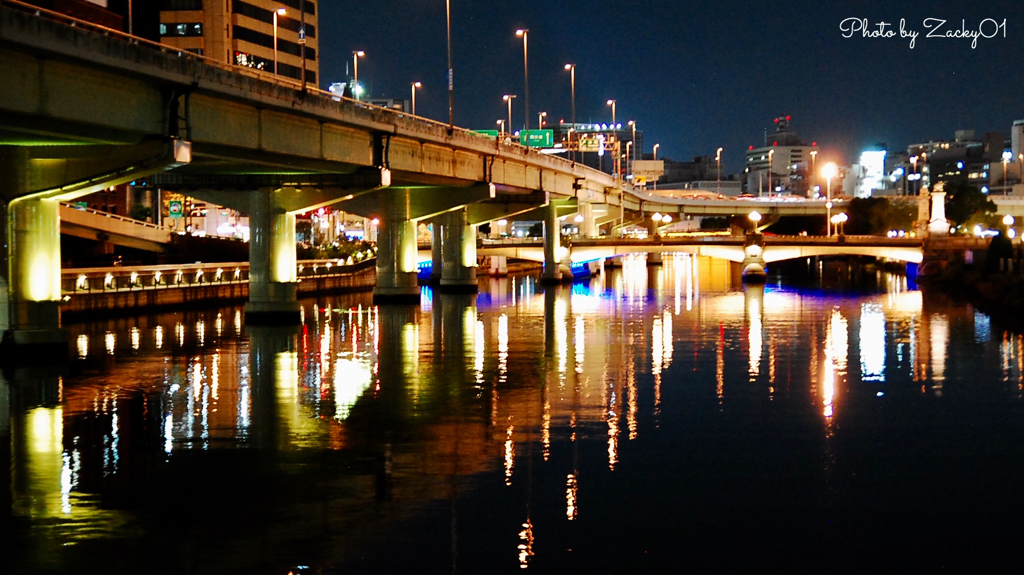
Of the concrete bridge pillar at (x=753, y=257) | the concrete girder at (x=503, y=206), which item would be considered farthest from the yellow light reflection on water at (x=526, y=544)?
the concrete bridge pillar at (x=753, y=257)

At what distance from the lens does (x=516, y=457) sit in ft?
71.5

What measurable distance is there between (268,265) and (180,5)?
7925cm

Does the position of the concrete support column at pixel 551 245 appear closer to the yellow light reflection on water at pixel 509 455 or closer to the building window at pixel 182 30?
the building window at pixel 182 30

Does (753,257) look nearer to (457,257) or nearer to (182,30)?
(457,257)

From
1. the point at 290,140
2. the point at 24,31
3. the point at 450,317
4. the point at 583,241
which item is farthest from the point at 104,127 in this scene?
the point at 583,241

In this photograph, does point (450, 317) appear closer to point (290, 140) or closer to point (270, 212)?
point (270, 212)

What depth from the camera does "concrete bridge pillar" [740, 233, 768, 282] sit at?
104125mm

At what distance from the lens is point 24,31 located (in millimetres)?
27109

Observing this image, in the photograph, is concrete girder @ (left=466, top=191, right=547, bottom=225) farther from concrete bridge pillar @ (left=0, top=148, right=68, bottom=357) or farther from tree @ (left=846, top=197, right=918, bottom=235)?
tree @ (left=846, top=197, right=918, bottom=235)

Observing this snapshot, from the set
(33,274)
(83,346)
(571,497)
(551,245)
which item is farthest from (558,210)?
(571,497)

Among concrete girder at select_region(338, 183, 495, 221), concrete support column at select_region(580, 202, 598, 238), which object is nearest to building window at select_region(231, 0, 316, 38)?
concrete support column at select_region(580, 202, 598, 238)

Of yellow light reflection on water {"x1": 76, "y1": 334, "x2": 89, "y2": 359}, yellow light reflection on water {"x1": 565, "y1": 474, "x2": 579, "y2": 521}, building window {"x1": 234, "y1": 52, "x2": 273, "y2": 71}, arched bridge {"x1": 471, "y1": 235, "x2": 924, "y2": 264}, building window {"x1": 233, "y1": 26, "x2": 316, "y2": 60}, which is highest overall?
building window {"x1": 233, "y1": 26, "x2": 316, "y2": 60}

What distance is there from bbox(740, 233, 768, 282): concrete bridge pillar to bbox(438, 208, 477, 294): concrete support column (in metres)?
28.3

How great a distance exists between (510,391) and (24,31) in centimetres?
1413
